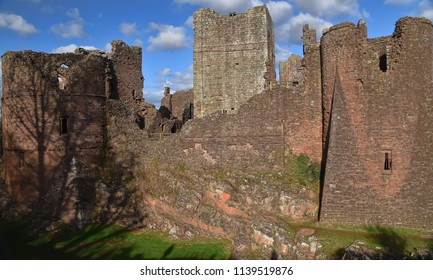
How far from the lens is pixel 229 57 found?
26.4 m

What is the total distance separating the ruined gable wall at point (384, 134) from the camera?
46.7ft

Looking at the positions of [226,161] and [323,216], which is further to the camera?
[226,161]

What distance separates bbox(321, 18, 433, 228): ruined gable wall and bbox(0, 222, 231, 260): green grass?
4903 millimetres

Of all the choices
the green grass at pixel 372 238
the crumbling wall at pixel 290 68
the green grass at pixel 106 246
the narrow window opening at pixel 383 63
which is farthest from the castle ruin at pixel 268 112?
the green grass at pixel 106 246

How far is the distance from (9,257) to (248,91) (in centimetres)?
1686

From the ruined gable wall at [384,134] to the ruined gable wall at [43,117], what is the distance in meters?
12.0

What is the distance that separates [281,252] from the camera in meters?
14.3

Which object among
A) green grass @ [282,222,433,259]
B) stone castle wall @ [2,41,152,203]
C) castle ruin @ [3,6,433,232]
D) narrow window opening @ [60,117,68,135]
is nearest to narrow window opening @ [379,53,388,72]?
castle ruin @ [3,6,433,232]

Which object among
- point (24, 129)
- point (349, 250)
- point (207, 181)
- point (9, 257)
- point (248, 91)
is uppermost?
point (248, 91)

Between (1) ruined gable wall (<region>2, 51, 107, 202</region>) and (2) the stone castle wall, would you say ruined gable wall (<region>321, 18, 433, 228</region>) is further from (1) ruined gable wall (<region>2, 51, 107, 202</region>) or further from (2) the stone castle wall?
(1) ruined gable wall (<region>2, 51, 107, 202</region>)

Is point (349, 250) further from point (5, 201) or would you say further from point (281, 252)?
point (5, 201)

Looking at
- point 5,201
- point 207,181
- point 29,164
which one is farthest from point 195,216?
point 5,201

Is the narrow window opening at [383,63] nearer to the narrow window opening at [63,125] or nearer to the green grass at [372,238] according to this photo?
the green grass at [372,238]

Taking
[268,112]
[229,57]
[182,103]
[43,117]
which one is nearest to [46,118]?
[43,117]
